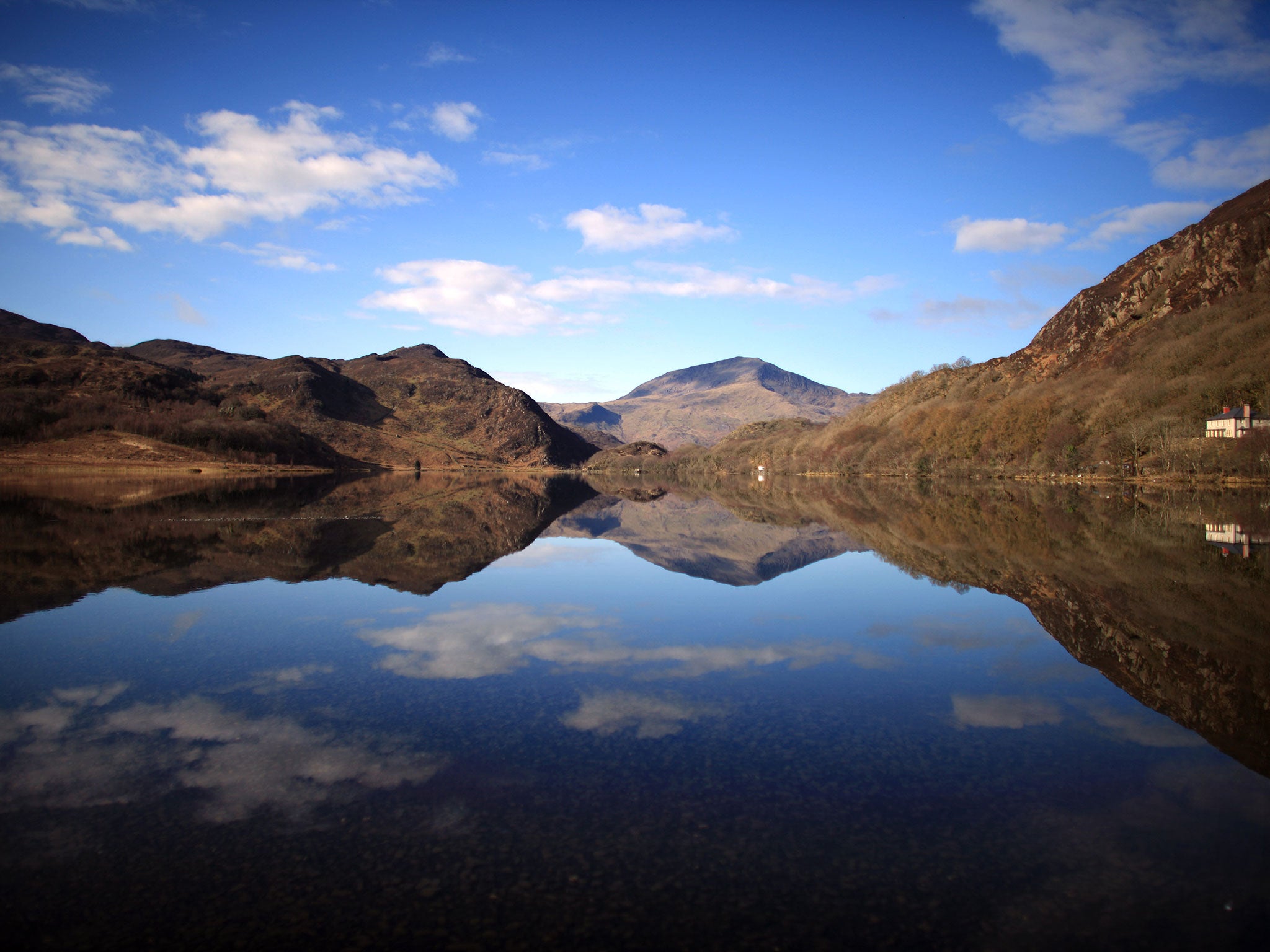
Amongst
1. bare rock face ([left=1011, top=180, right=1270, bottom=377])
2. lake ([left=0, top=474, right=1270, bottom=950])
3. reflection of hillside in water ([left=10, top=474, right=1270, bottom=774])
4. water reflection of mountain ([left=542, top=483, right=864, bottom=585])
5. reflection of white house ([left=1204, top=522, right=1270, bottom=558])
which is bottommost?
water reflection of mountain ([left=542, top=483, right=864, bottom=585])

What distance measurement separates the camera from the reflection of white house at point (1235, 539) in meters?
22.7

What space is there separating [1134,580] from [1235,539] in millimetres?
12332

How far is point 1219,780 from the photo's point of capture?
6.84 m

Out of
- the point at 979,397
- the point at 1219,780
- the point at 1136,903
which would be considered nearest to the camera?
the point at 1136,903

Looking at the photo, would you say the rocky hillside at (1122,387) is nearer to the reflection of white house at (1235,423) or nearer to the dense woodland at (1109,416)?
the dense woodland at (1109,416)

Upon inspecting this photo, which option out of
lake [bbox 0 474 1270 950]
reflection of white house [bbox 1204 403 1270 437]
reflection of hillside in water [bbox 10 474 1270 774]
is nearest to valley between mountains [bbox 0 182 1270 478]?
reflection of white house [bbox 1204 403 1270 437]

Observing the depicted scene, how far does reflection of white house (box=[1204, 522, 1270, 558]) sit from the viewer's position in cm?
2268

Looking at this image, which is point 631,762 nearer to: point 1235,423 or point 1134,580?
point 1134,580

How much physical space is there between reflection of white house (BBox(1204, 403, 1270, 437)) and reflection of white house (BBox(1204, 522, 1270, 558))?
141 feet

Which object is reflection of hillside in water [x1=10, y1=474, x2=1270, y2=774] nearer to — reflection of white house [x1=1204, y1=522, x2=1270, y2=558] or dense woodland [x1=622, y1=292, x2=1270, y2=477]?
reflection of white house [x1=1204, y1=522, x2=1270, y2=558]

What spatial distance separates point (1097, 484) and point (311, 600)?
73686 millimetres

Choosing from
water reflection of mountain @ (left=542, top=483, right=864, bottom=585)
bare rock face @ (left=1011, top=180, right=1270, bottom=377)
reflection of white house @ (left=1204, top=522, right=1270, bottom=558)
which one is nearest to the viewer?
water reflection of mountain @ (left=542, top=483, right=864, bottom=585)

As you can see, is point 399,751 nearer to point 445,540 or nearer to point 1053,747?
point 1053,747

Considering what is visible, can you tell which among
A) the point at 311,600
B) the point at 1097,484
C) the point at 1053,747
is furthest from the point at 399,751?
the point at 1097,484
